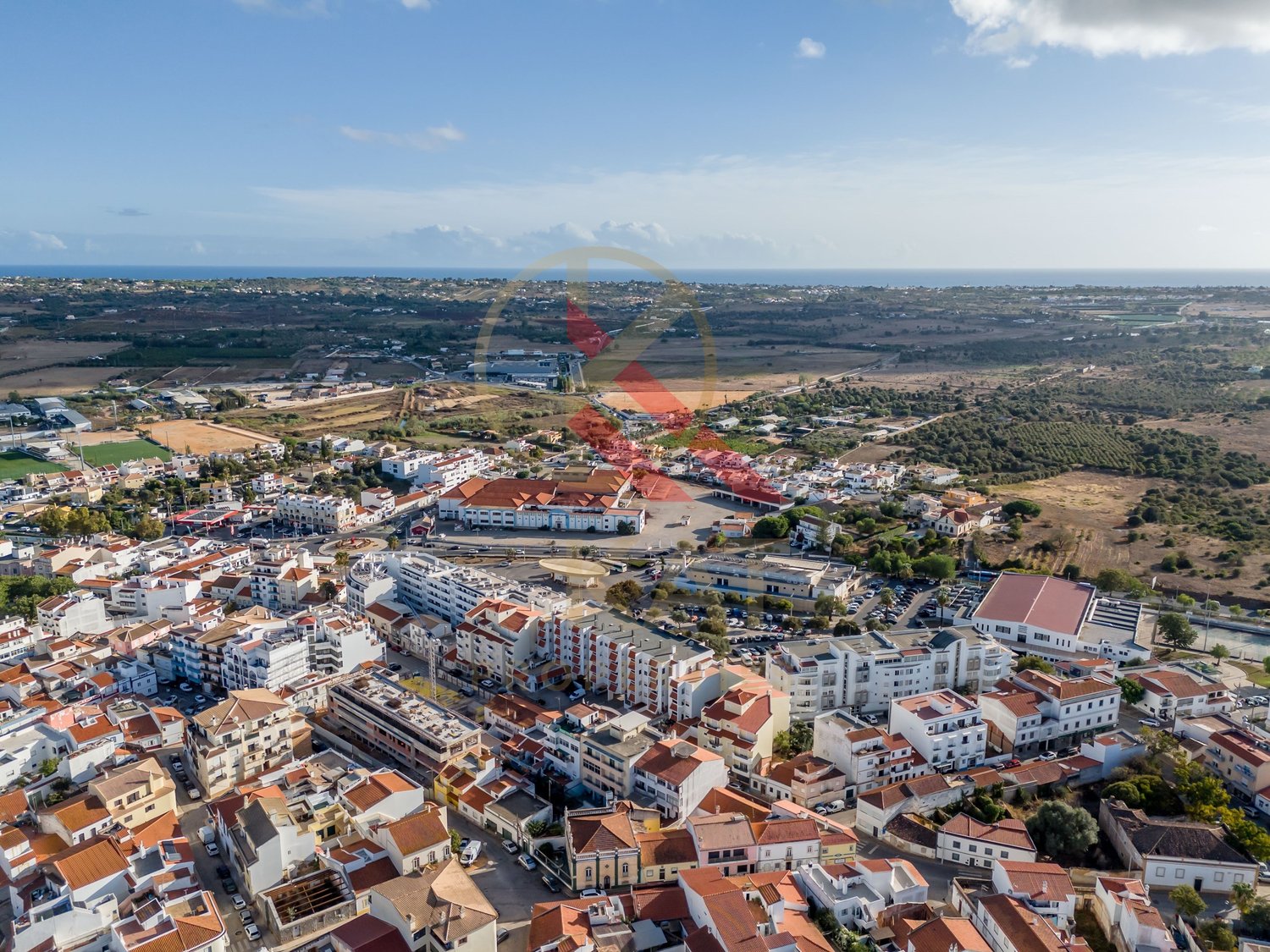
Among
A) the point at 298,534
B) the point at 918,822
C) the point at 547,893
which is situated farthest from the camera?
the point at 298,534

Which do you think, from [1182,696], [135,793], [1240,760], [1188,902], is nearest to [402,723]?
[135,793]

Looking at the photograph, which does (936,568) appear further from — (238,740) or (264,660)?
(238,740)

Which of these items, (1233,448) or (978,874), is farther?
(1233,448)

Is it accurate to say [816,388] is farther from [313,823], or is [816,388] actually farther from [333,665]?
Result: [313,823]

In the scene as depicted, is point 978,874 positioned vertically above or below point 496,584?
below

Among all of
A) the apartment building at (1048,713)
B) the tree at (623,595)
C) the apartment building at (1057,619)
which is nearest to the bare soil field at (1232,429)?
the apartment building at (1057,619)

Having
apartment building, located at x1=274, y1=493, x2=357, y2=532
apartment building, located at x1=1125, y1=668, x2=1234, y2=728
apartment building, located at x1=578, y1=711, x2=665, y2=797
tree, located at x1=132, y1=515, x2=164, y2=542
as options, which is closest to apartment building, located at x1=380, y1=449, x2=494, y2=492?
apartment building, located at x1=274, y1=493, x2=357, y2=532

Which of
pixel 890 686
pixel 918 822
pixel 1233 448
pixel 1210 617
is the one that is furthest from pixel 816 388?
pixel 918 822
